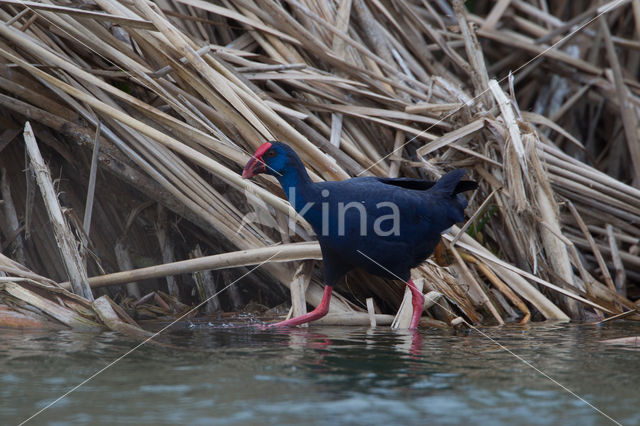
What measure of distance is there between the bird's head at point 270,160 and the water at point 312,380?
73cm

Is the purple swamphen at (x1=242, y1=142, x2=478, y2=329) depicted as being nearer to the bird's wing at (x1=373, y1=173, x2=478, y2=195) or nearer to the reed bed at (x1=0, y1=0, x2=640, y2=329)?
the bird's wing at (x1=373, y1=173, x2=478, y2=195)

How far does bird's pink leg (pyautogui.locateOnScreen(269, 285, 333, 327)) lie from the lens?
2946 millimetres

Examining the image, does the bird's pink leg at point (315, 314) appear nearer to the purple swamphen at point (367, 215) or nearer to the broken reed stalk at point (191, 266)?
the purple swamphen at point (367, 215)

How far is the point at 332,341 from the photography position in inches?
98.4

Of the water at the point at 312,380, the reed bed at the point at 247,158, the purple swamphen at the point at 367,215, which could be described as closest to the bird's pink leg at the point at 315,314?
the purple swamphen at the point at 367,215

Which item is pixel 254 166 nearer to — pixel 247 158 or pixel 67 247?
pixel 247 158

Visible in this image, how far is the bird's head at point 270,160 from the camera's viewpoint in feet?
9.44

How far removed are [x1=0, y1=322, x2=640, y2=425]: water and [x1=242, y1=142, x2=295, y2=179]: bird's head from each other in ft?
2.39

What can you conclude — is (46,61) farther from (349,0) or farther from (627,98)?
(627,98)

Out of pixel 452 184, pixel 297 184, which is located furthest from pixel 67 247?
pixel 452 184

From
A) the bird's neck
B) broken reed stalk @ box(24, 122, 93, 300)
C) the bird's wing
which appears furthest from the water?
the bird's wing

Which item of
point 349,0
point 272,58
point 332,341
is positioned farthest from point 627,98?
point 332,341

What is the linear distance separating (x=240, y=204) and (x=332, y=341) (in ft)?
3.84

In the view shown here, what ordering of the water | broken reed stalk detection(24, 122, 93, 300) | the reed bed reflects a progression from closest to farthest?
the water → broken reed stalk detection(24, 122, 93, 300) → the reed bed
